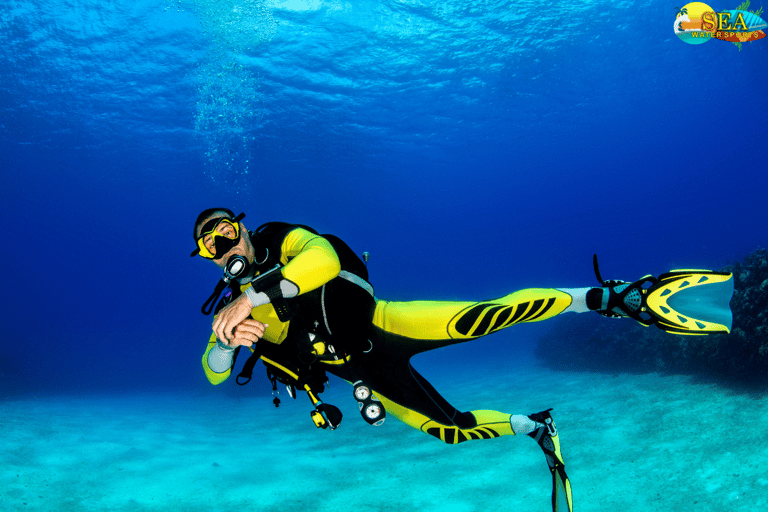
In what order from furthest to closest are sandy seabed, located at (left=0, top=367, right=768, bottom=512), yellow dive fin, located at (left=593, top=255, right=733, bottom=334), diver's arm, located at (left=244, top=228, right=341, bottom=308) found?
sandy seabed, located at (left=0, top=367, right=768, bottom=512), yellow dive fin, located at (left=593, top=255, right=733, bottom=334), diver's arm, located at (left=244, top=228, right=341, bottom=308)

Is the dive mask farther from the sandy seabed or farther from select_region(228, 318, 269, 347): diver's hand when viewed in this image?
the sandy seabed

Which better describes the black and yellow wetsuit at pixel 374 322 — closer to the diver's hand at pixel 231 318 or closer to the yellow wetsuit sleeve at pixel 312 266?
the yellow wetsuit sleeve at pixel 312 266

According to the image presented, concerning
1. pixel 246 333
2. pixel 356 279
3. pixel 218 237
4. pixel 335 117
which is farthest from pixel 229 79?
pixel 246 333

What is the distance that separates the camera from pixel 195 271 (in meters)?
99.8

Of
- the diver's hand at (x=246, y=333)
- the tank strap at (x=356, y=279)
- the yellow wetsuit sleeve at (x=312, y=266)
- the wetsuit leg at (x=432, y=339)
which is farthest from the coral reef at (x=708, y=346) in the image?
the diver's hand at (x=246, y=333)

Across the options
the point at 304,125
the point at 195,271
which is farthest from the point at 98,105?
the point at 195,271

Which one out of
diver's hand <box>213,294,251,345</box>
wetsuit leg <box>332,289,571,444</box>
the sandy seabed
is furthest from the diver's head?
the sandy seabed

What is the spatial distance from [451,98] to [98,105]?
21991mm

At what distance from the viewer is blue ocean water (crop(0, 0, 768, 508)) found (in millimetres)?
18688

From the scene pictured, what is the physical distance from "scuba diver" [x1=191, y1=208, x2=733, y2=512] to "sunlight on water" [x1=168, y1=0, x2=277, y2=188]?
1802 centimetres

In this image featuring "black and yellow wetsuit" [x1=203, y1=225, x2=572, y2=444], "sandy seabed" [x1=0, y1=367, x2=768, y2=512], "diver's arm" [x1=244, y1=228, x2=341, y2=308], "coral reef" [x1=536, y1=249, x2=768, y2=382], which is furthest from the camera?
"coral reef" [x1=536, y1=249, x2=768, y2=382]

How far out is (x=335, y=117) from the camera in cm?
2677

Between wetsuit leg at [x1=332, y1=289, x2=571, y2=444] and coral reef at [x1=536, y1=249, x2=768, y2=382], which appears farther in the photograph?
coral reef at [x1=536, y1=249, x2=768, y2=382]

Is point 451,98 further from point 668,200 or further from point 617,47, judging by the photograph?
point 668,200
